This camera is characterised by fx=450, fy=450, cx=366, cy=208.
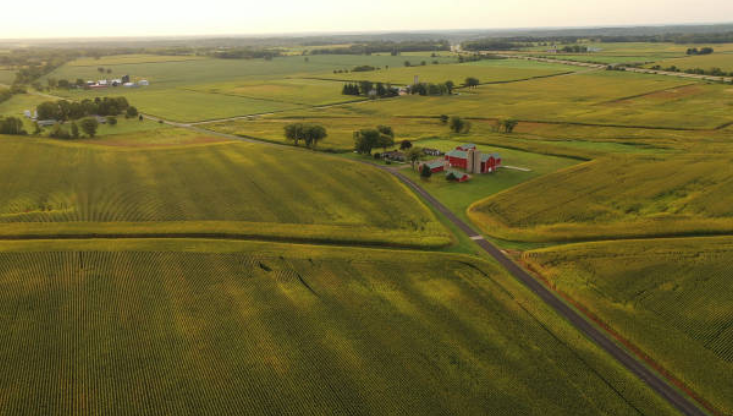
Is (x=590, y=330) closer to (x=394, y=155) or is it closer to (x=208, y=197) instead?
(x=208, y=197)

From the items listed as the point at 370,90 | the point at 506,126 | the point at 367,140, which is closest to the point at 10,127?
the point at 367,140

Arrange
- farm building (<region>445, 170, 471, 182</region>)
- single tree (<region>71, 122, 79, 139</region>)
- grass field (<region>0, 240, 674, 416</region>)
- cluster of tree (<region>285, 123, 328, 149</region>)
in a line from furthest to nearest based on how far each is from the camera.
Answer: single tree (<region>71, 122, 79, 139</region>) < cluster of tree (<region>285, 123, 328, 149</region>) < farm building (<region>445, 170, 471, 182</region>) < grass field (<region>0, 240, 674, 416</region>)

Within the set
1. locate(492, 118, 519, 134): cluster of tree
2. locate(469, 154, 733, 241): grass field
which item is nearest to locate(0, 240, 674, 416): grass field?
locate(469, 154, 733, 241): grass field

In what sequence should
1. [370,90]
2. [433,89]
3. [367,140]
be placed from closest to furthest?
1. [367,140]
2. [433,89]
3. [370,90]

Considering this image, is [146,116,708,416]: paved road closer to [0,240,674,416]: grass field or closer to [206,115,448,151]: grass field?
[0,240,674,416]: grass field

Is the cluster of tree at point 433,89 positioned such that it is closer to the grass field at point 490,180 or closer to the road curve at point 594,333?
the grass field at point 490,180

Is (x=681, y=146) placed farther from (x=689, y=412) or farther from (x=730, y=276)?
(x=689, y=412)
